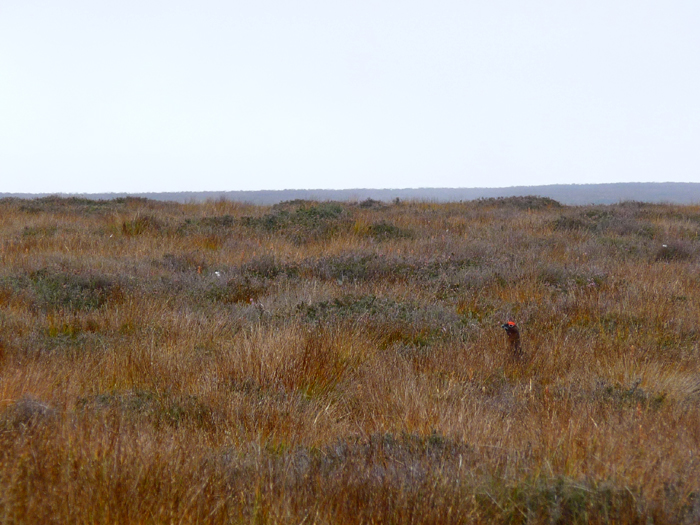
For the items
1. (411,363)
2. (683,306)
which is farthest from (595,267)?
(411,363)

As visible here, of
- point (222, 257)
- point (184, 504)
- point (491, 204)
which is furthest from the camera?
point (491, 204)

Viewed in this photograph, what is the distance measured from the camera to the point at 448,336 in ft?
14.9

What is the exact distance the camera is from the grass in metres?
1.81

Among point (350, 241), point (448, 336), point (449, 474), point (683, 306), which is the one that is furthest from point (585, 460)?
point (350, 241)

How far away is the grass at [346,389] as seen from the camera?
1807 mm

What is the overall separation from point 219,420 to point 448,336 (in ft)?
7.69

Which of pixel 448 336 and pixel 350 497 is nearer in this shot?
Result: pixel 350 497

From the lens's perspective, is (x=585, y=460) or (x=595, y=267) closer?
(x=585, y=460)

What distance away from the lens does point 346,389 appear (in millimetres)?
3344

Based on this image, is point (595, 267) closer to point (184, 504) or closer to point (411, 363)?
point (411, 363)

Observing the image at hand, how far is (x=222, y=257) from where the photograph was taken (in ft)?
26.5

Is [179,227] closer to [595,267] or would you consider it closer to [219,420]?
[595,267]

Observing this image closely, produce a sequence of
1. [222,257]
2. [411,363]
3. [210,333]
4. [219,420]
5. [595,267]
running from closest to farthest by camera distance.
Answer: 1. [219,420]
2. [411,363]
3. [210,333]
4. [595,267]
5. [222,257]

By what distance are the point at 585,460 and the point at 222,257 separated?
664cm
